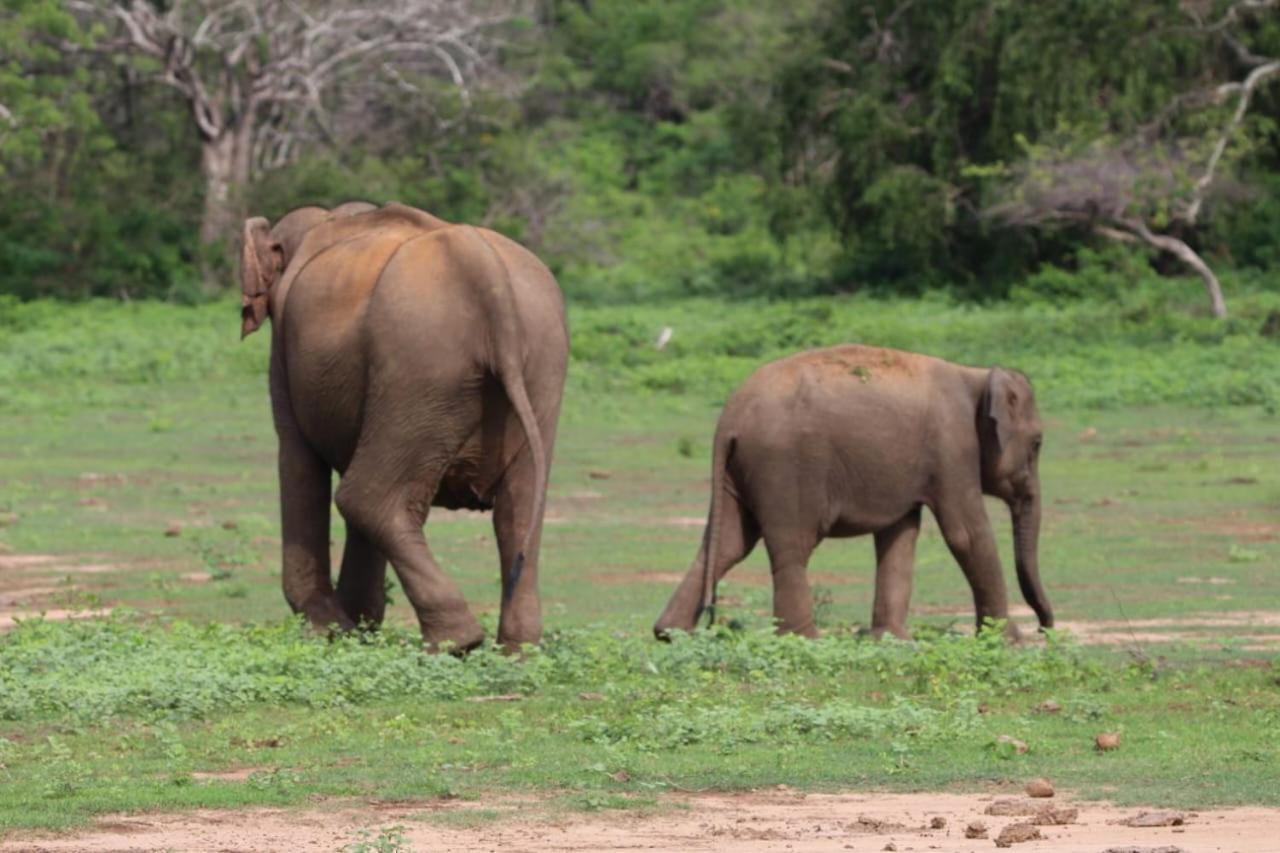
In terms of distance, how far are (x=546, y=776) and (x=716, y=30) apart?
4365cm

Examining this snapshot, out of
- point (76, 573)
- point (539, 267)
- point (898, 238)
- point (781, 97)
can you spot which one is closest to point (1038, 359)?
point (898, 238)

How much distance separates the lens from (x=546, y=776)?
838 centimetres

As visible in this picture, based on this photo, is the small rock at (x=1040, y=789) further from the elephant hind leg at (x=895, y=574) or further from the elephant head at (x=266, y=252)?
the elephant head at (x=266, y=252)

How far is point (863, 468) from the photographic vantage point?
12891 millimetres

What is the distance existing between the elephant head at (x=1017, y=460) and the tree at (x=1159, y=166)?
16848mm

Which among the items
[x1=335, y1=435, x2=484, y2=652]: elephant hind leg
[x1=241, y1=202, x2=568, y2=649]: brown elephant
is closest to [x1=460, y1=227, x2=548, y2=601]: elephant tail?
[x1=241, y1=202, x2=568, y2=649]: brown elephant

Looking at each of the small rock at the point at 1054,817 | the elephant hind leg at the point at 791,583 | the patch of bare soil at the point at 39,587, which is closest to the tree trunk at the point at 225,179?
Answer: the patch of bare soil at the point at 39,587

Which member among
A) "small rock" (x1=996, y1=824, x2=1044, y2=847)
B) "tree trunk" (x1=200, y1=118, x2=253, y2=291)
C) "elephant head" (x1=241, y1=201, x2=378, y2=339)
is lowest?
"tree trunk" (x1=200, y1=118, x2=253, y2=291)

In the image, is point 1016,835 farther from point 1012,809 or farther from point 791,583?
point 791,583

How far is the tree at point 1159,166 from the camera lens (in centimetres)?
3058

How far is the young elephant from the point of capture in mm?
12789

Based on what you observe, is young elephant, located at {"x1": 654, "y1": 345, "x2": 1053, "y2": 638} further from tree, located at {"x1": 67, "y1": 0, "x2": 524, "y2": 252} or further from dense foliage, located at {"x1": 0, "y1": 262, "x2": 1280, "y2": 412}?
tree, located at {"x1": 67, "y1": 0, "x2": 524, "y2": 252}

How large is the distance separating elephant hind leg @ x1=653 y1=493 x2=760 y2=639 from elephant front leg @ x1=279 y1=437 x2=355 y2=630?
1.56 metres

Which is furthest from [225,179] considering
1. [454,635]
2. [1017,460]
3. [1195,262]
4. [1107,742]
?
[1107,742]
